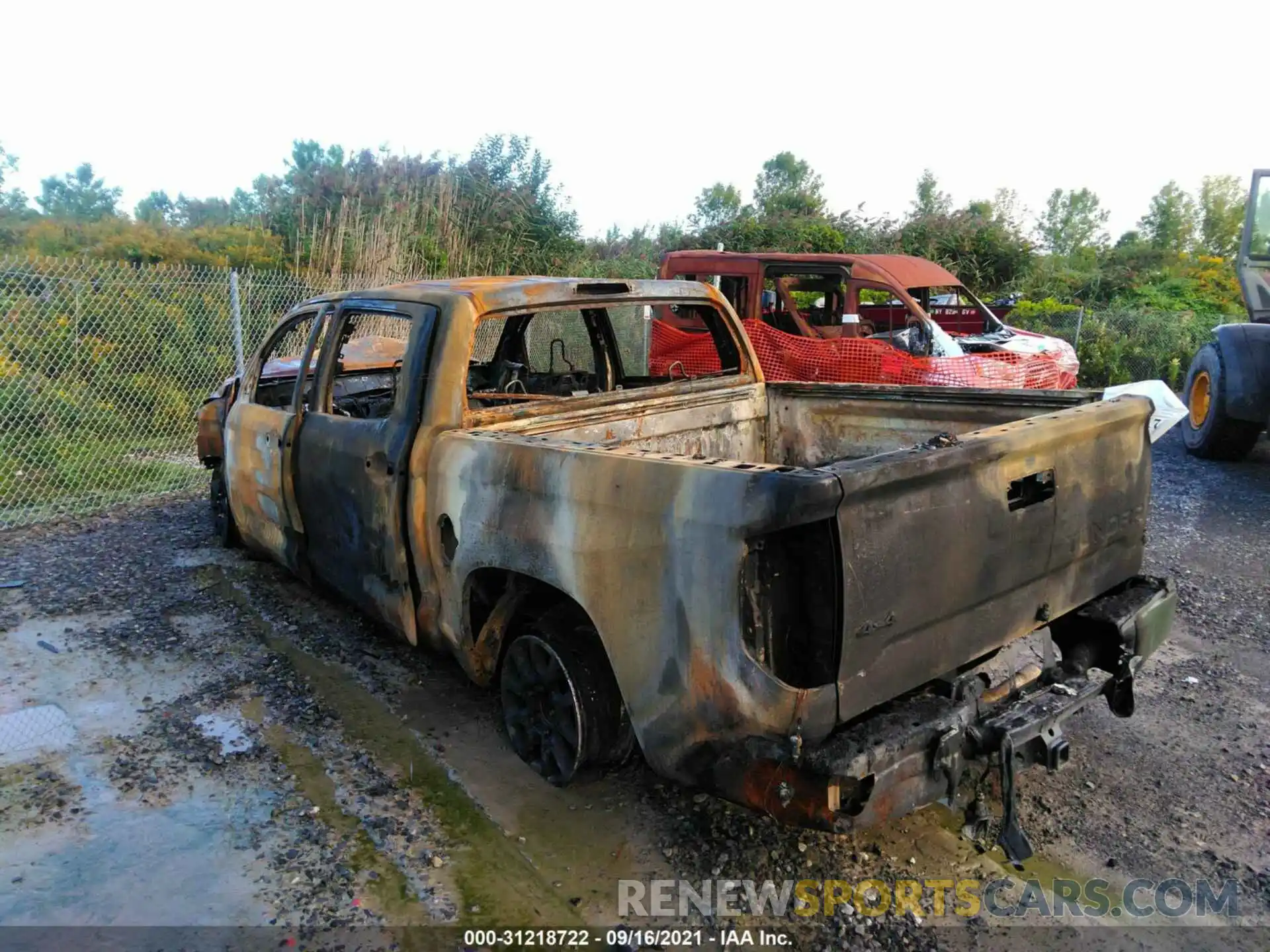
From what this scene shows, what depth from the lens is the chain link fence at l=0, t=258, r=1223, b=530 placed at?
25.3ft

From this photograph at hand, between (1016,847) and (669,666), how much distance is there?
1087 mm

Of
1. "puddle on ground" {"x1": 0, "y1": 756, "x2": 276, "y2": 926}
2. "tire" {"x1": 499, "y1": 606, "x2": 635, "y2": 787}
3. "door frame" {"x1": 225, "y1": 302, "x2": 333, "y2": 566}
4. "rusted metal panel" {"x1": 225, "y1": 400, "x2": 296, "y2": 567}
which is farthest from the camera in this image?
"rusted metal panel" {"x1": 225, "y1": 400, "x2": 296, "y2": 567}

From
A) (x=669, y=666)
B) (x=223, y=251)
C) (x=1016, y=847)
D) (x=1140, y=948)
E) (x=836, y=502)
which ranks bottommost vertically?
(x=1140, y=948)

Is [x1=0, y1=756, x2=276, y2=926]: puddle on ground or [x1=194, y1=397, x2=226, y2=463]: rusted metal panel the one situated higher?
[x1=194, y1=397, x2=226, y2=463]: rusted metal panel

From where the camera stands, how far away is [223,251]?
13148 millimetres

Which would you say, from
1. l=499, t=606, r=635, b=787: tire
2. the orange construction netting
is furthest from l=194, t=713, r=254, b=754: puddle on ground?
the orange construction netting

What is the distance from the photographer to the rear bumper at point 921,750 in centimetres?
219

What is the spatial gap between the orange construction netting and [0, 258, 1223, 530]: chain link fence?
3.51ft

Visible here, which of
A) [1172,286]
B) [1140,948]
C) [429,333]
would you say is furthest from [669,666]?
[1172,286]

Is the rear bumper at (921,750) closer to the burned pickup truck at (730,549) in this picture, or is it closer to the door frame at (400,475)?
the burned pickup truck at (730,549)

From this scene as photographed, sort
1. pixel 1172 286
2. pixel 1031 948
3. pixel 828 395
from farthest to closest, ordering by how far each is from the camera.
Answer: pixel 1172 286 → pixel 828 395 → pixel 1031 948

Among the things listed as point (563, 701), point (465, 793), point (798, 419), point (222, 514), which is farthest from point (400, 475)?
point (222, 514)

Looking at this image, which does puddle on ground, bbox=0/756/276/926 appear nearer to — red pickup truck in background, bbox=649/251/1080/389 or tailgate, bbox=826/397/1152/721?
tailgate, bbox=826/397/1152/721

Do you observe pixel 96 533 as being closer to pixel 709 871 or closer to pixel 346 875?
pixel 346 875
